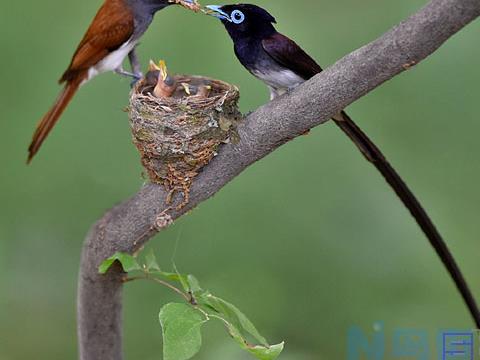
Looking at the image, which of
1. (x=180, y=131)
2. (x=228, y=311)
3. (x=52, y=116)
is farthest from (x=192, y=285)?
(x=52, y=116)

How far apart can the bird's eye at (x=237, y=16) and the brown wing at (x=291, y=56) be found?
A: 0.24 feet

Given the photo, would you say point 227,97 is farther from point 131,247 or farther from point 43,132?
point 43,132

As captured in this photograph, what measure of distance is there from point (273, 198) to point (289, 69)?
5.59ft

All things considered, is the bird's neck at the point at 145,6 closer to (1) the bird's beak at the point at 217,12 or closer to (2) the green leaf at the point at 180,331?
(1) the bird's beak at the point at 217,12

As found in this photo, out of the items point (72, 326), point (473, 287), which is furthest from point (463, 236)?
point (72, 326)

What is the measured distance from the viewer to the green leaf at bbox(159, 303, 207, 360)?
4.28 ft

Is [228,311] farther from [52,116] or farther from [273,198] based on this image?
[273,198]

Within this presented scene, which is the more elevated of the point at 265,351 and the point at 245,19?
the point at 245,19

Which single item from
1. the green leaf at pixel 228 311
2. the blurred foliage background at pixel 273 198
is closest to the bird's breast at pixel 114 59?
the blurred foliage background at pixel 273 198

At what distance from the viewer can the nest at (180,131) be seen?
1.75 m

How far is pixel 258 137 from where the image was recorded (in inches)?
64.0

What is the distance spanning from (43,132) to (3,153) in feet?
4.83

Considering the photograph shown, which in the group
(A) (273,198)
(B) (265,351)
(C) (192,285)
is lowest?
(B) (265,351)

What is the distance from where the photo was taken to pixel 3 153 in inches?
140
